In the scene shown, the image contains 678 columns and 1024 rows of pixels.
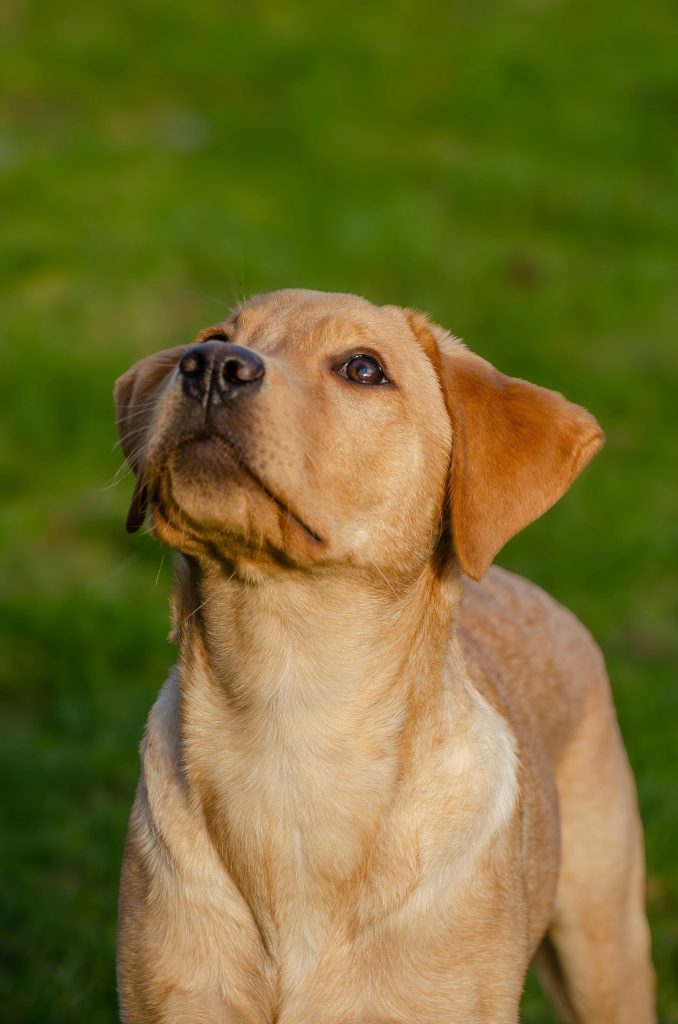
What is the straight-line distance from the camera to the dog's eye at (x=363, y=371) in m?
3.86

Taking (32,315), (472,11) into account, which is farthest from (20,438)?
(472,11)

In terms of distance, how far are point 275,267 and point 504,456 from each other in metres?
8.34

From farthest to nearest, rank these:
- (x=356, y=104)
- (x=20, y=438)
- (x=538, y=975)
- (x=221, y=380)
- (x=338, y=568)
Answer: (x=356, y=104) < (x=20, y=438) < (x=538, y=975) < (x=338, y=568) < (x=221, y=380)

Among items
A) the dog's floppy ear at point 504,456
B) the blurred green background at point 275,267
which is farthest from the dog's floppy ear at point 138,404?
the blurred green background at point 275,267

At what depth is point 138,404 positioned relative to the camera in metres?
4.34

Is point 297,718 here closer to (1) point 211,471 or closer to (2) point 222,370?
(1) point 211,471

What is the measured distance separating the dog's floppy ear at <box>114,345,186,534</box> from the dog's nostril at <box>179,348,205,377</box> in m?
0.39

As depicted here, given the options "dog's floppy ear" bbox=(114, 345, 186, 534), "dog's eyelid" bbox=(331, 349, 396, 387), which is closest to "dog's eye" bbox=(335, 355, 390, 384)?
"dog's eyelid" bbox=(331, 349, 396, 387)

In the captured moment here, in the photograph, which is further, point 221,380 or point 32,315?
point 32,315

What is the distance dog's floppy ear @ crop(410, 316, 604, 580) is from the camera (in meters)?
3.82

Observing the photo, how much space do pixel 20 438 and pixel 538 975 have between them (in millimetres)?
6264

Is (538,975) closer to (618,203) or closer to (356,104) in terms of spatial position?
(618,203)

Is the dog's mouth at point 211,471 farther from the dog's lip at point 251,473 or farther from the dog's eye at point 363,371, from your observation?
the dog's eye at point 363,371

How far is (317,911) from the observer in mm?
3738
